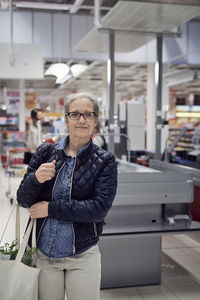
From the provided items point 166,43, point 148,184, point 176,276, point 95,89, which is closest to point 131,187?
point 148,184

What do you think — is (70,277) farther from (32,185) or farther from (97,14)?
(97,14)

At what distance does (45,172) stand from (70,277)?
576 mm

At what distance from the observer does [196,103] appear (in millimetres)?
25641

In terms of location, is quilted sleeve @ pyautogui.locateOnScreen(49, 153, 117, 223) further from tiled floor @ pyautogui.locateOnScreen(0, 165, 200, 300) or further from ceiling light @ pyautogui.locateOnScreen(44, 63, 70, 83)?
ceiling light @ pyautogui.locateOnScreen(44, 63, 70, 83)

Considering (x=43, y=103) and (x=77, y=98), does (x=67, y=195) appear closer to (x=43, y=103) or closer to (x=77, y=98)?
(x=77, y=98)

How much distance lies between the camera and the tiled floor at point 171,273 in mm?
3760

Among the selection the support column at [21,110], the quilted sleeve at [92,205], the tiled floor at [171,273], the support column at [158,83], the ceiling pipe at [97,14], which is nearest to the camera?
the quilted sleeve at [92,205]

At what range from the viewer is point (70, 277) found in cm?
195

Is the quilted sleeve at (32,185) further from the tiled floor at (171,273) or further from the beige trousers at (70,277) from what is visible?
the tiled floor at (171,273)

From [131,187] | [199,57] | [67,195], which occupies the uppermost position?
[199,57]

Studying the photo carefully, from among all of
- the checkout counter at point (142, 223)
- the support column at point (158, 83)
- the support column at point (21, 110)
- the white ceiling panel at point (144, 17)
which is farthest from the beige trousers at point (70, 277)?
the support column at point (21, 110)

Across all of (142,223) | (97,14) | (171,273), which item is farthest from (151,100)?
(142,223)

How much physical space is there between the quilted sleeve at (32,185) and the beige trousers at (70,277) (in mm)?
294

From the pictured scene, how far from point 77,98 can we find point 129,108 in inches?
325
